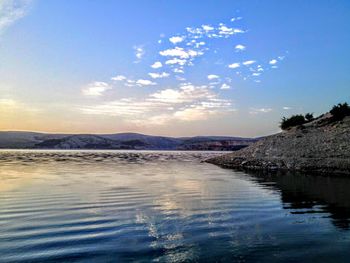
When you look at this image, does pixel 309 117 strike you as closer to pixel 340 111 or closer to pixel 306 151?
pixel 340 111

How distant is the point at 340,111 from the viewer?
1946 inches

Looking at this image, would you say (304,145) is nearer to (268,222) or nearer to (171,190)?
(171,190)

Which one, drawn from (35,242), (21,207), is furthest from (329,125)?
(35,242)

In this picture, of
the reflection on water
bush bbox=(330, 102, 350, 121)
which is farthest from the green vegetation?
the reflection on water

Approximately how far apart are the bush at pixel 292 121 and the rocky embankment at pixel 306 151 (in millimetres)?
5922

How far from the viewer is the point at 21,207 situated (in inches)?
673

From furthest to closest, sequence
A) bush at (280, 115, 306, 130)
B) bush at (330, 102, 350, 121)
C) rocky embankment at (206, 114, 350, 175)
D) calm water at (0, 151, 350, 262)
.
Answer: bush at (280, 115, 306, 130)
bush at (330, 102, 350, 121)
rocky embankment at (206, 114, 350, 175)
calm water at (0, 151, 350, 262)

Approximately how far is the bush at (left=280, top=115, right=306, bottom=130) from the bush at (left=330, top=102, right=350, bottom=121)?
923 cm

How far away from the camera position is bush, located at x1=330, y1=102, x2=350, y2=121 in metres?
49.0

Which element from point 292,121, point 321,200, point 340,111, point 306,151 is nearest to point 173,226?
point 321,200

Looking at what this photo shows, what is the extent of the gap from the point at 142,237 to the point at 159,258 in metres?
2.20

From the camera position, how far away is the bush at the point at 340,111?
49.0 metres

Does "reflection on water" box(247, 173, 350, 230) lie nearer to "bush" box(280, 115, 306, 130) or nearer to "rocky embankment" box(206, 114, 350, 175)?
"rocky embankment" box(206, 114, 350, 175)

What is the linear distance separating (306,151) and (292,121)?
17.6 meters
